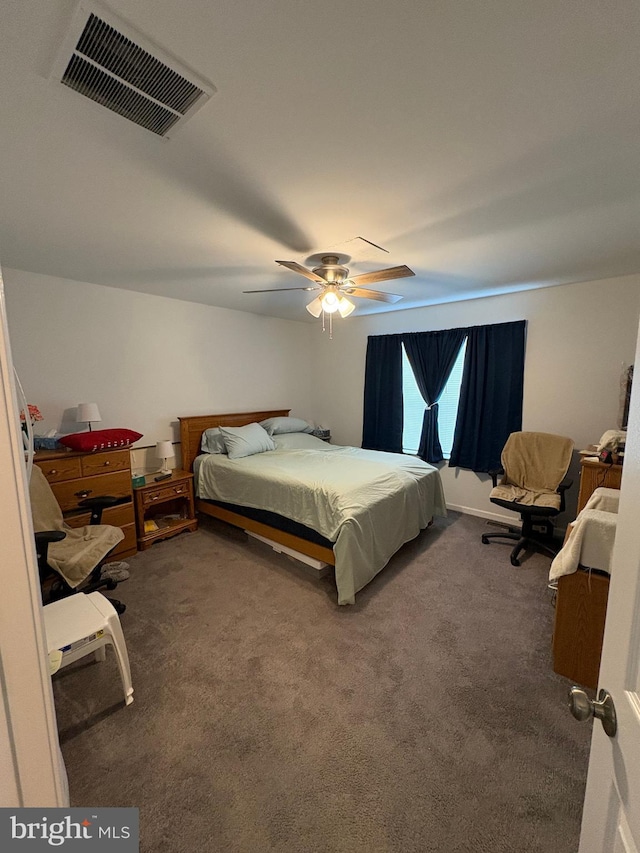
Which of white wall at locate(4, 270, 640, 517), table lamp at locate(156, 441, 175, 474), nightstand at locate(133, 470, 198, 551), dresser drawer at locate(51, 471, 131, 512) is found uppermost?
white wall at locate(4, 270, 640, 517)

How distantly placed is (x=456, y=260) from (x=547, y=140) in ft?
4.10

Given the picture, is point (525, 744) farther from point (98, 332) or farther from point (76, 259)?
point (98, 332)

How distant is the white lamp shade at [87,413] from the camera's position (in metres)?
2.86

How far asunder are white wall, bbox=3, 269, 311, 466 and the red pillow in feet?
1.31

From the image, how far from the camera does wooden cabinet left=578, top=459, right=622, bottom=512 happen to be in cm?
230

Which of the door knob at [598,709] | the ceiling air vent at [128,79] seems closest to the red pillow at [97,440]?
the ceiling air vent at [128,79]

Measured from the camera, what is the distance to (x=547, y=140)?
1.29m

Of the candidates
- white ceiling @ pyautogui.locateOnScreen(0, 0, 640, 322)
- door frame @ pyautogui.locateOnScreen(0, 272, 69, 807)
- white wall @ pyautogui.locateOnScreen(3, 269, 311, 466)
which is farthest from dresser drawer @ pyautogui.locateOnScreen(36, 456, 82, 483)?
door frame @ pyautogui.locateOnScreen(0, 272, 69, 807)

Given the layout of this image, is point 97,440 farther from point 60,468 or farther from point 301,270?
point 301,270

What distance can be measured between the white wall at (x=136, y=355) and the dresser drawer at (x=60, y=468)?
53 cm

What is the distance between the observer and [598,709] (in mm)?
660

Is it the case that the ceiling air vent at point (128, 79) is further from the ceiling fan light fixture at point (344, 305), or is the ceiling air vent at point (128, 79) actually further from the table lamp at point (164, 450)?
the table lamp at point (164, 450)

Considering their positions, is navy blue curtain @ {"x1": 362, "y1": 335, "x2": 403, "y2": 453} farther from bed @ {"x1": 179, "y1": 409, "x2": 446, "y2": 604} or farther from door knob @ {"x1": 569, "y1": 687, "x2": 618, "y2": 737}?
door knob @ {"x1": 569, "y1": 687, "x2": 618, "y2": 737}

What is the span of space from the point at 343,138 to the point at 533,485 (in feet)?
10.5
